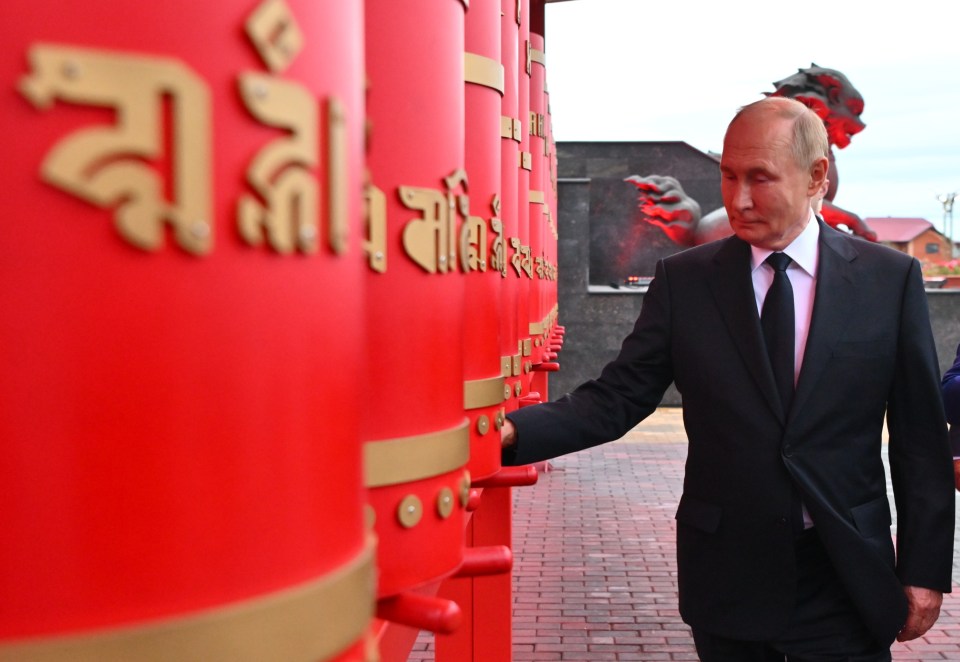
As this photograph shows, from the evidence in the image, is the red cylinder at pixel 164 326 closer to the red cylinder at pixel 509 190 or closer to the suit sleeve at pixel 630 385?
the red cylinder at pixel 509 190

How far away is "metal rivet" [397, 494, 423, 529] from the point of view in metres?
1.18

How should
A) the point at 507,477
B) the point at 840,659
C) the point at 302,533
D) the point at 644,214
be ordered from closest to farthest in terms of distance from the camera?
Result: the point at 302,533, the point at 507,477, the point at 840,659, the point at 644,214

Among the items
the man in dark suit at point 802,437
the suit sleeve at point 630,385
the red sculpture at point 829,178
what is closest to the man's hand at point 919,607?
the man in dark suit at point 802,437

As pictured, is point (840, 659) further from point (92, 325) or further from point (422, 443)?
point (92, 325)

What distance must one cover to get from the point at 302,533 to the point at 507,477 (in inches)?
59.2

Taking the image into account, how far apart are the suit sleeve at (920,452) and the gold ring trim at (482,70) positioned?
1.13 metres

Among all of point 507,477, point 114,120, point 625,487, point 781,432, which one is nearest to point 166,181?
point 114,120

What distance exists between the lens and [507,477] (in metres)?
2.12

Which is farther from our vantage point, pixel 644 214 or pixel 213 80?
pixel 644 214

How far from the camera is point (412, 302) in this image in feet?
3.93

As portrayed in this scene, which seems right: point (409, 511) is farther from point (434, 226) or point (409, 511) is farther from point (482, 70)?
point (482, 70)

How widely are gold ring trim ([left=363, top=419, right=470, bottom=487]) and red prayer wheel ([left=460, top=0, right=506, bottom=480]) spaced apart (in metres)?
0.44

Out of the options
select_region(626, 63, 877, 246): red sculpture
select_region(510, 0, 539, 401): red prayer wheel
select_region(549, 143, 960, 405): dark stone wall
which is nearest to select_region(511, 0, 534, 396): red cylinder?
select_region(510, 0, 539, 401): red prayer wheel

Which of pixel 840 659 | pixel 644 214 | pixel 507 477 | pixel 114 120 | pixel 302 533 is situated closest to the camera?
pixel 114 120
